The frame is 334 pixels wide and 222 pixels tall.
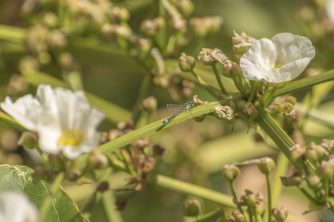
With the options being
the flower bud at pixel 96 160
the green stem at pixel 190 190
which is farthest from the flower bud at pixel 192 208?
the flower bud at pixel 96 160

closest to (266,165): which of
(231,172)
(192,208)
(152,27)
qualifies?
(231,172)

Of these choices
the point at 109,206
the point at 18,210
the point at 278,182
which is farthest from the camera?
the point at 109,206

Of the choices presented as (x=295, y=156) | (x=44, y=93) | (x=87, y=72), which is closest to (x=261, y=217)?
(x=295, y=156)

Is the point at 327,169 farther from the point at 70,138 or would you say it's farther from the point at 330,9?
the point at 330,9

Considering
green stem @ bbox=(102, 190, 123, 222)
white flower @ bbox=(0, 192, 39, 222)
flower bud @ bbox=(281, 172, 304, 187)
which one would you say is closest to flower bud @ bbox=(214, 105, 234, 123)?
flower bud @ bbox=(281, 172, 304, 187)

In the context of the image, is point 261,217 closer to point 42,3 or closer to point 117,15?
point 117,15

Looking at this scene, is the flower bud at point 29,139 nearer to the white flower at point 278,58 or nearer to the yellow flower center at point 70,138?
the yellow flower center at point 70,138

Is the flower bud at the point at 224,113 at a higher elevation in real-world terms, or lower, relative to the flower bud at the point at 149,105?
lower
